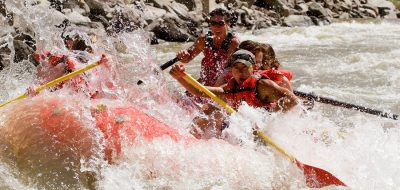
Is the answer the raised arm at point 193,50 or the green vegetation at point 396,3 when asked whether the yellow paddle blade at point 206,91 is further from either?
the green vegetation at point 396,3

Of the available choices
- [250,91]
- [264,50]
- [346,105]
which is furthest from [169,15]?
[250,91]

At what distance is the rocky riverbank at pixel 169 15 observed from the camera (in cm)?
1003

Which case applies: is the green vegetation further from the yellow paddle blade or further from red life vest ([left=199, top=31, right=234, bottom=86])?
the yellow paddle blade

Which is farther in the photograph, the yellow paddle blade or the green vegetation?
the green vegetation

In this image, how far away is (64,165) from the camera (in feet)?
13.2

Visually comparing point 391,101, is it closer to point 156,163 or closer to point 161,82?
point 161,82

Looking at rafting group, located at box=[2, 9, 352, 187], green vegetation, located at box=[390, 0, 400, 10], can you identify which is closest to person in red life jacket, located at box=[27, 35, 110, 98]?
rafting group, located at box=[2, 9, 352, 187]

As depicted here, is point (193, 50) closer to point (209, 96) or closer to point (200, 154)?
point (209, 96)

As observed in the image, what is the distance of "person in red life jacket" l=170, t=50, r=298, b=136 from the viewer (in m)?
4.29

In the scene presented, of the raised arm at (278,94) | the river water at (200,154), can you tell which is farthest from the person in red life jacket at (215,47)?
the raised arm at (278,94)

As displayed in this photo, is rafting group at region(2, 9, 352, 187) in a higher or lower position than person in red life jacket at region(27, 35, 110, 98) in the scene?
higher

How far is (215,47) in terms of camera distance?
5.79 m

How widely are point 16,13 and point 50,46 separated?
448 centimetres

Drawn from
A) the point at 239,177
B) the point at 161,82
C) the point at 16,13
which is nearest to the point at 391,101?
the point at 161,82
